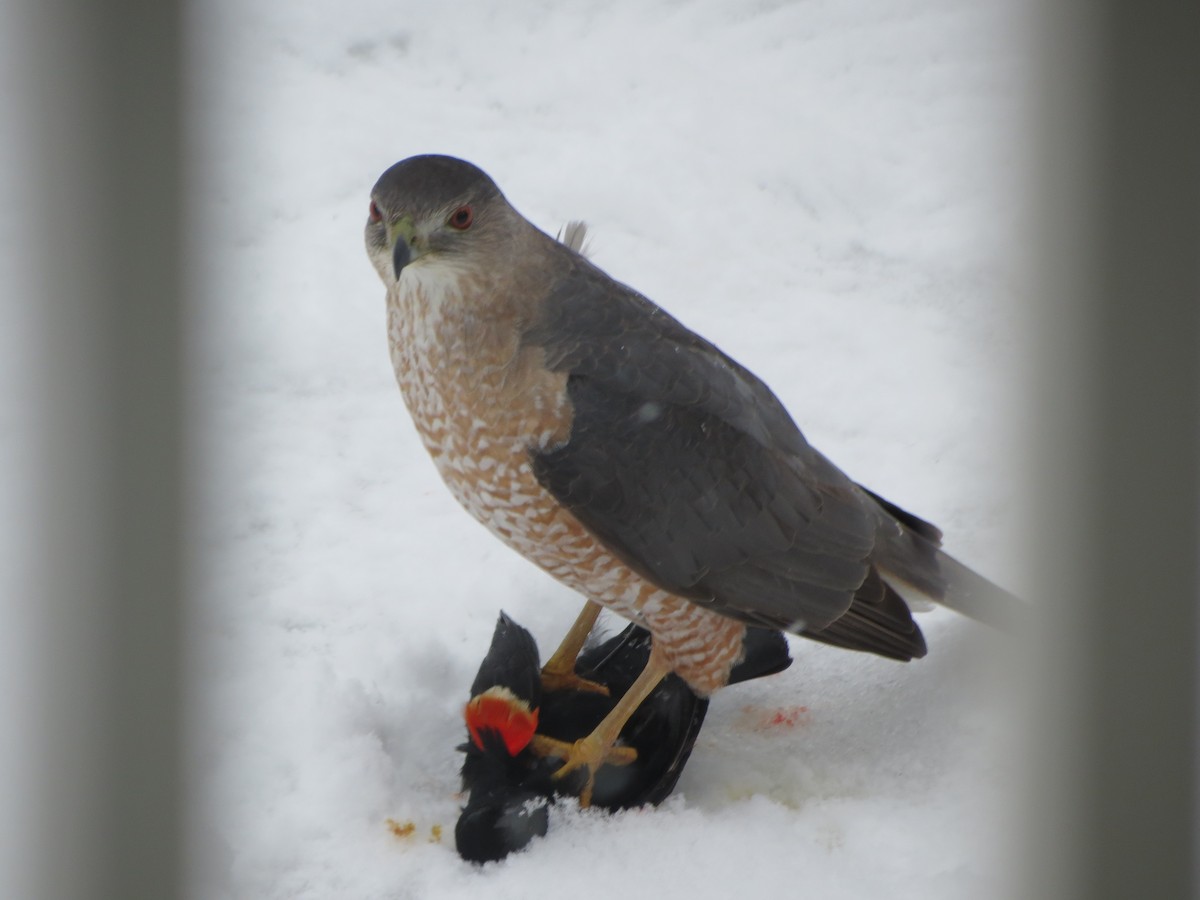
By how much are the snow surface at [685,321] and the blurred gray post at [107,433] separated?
2.22ft

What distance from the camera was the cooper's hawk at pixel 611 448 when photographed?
162 centimetres

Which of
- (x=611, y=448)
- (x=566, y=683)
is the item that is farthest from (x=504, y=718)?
(x=611, y=448)

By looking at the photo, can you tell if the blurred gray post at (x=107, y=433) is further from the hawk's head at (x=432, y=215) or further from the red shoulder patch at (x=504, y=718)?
the red shoulder patch at (x=504, y=718)

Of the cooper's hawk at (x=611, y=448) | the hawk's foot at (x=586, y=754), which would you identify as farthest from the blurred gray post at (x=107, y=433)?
the hawk's foot at (x=586, y=754)

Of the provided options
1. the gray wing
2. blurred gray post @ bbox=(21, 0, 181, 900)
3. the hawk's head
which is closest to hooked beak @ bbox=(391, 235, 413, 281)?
the hawk's head

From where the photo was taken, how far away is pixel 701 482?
5.64 ft

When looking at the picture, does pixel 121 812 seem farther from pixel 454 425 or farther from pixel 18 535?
pixel 454 425

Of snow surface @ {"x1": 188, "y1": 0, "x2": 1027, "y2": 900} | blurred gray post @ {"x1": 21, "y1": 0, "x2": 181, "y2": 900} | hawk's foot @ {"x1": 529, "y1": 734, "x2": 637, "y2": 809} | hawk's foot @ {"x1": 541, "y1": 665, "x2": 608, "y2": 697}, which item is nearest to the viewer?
blurred gray post @ {"x1": 21, "y1": 0, "x2": 181, "y2": 900}

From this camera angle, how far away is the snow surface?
5.57ft

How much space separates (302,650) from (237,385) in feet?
1.61

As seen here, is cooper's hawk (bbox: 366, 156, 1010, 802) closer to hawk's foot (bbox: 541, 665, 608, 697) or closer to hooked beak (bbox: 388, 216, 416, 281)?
hooked beak (bbox: 388, 216, 416, 281)

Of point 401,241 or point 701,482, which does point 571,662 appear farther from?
point 401,241

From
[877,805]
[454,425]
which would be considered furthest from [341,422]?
[877,805]

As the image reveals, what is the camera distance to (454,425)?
166 centimetres
